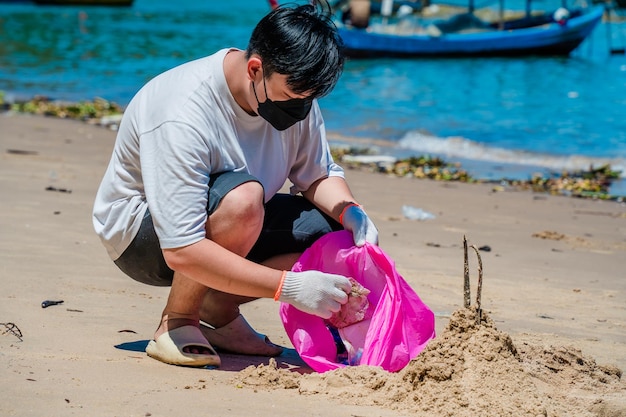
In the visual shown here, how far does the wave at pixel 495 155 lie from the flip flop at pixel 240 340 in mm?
6813

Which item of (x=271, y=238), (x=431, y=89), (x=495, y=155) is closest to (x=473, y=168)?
(x=495, y=155)

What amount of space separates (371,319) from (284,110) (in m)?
0.74

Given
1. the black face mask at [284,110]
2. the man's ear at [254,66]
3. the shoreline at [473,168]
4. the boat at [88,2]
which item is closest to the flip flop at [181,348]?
the black face mask at [284,110]

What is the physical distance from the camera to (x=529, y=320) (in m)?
3.61

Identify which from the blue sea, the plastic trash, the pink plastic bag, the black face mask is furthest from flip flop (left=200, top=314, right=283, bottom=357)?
the blue sea

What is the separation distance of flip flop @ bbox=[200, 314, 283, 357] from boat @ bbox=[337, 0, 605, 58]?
19766 mm

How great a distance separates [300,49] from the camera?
8.35ft

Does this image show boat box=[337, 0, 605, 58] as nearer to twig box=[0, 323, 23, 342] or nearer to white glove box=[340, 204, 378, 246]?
white glove box=[340, 204, 378, 246]

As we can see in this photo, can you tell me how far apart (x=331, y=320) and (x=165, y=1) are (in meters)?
49.3

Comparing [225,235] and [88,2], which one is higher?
[225,235]

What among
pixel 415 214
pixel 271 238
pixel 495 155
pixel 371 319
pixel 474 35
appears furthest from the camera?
pixel 474 35

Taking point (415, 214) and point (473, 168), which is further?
point (473, 168)

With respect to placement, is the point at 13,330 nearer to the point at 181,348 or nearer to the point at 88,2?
the point at 181,348

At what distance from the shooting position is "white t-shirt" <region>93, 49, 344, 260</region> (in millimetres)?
2586
